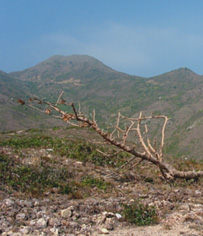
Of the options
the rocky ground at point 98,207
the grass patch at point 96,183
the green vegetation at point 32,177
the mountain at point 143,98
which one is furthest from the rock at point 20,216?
the mountain at point 143,98

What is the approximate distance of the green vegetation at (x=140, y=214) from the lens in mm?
4926

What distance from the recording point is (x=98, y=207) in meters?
5.31

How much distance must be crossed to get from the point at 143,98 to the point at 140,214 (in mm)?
121104

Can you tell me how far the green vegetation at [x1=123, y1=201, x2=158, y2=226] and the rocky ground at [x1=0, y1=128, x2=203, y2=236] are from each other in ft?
0.27

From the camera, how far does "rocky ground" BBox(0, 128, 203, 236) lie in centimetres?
450

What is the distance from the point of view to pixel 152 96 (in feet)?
409

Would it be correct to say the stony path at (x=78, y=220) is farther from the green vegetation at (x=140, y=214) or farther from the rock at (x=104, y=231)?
the green vegetation at (x=140, y=214)

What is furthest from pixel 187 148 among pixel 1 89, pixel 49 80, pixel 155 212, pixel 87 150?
pixel 49 80

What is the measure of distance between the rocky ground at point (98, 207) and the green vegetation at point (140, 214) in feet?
0.27

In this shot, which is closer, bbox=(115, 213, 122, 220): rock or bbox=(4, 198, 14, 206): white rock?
bbox=(115, 213, 122, 220): rock

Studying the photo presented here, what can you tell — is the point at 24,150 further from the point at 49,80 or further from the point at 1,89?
the point at 49,80

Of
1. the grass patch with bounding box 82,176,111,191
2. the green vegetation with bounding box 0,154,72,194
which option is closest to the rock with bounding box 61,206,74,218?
the green vegetation with bounding box 0,154,72,194

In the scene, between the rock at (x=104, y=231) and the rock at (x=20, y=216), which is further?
the rock at (x=20, y=216)

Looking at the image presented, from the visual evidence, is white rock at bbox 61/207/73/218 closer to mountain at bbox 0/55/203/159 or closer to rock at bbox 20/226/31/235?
rock at bbox 20/226/31/235
